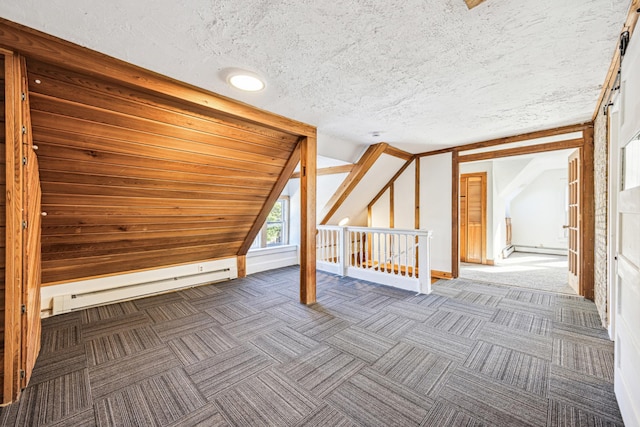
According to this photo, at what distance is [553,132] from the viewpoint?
10.6 feet

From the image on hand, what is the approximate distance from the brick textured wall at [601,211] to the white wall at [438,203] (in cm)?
161

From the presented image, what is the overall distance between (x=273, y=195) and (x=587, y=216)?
12.5ft

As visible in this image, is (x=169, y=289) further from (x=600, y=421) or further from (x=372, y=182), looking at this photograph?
(x=600, y=421)

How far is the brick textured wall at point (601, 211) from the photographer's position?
7.87 ft

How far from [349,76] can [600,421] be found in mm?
2424

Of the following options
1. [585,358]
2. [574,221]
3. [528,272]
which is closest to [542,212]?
[528,272]

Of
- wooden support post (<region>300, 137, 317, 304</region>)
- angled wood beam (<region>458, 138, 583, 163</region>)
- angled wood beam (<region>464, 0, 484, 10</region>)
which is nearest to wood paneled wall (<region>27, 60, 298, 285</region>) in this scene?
wooden support post (<region>300, 137, 317, 304</region>)

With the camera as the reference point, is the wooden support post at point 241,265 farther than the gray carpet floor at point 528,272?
Yes

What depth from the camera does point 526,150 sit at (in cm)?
357

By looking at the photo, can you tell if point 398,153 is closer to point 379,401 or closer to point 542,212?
point 379,401

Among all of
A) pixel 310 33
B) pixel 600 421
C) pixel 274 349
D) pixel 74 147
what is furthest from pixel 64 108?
pixel 600 421

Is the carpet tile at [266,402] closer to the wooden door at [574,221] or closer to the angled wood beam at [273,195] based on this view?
the angled wood beam at [273,195]

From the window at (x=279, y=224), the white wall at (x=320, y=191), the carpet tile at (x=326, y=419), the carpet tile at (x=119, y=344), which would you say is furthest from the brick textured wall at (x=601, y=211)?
the window at (x=279, y=224)

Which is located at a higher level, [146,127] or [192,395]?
[146,127]
